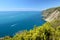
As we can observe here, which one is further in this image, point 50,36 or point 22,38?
point 22,38

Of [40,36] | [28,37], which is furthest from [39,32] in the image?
[28,37]

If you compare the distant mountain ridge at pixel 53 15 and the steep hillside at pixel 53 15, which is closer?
the distant mountain ridge at pixel 53 15

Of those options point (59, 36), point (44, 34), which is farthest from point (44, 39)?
point (59, 36)

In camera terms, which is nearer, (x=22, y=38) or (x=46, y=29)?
(x=46, y=29)

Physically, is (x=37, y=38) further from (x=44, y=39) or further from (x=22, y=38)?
(x=22, y=38)

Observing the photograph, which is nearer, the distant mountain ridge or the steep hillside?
the distant mountain ridge

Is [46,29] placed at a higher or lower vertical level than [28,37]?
higher

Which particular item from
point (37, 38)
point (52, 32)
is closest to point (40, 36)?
point (37, 38)

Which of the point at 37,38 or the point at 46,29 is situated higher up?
the point at 46,29

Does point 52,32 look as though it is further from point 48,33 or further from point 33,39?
point 33,39
